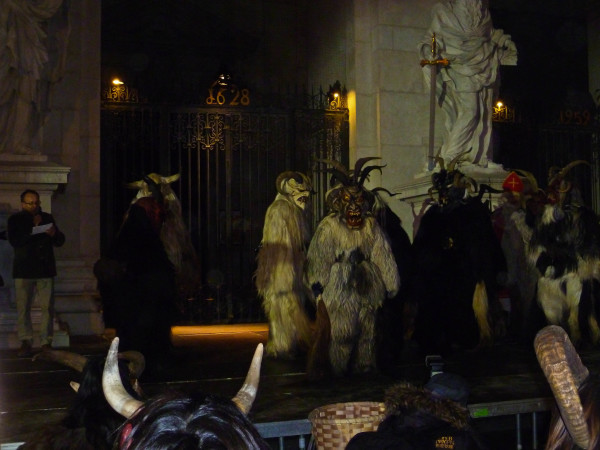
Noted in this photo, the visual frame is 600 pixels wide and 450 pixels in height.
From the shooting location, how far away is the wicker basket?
495 cm

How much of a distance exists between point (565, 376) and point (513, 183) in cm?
1011

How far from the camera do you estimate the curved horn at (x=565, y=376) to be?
2.25m

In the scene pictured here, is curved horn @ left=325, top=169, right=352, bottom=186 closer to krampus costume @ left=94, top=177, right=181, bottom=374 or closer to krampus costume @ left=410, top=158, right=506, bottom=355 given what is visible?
krampus costume @ left=94, top=177, right=181, bottom=374

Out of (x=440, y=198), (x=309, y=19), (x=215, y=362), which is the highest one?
(x=309, y=19)

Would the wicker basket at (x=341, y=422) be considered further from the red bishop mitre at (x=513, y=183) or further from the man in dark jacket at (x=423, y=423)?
the red bishop mitre at (x=513, y=183)

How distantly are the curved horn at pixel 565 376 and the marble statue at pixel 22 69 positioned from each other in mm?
10162

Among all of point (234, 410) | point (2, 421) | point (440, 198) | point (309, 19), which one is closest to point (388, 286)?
point (440, 198)

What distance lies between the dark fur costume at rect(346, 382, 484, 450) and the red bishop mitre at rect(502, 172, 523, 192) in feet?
27.8

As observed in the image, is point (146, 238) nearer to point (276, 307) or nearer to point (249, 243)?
point (276, 307)

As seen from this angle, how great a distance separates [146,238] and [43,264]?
98.2 inches

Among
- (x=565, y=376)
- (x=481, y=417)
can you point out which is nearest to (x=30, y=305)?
(x=481, y=417)

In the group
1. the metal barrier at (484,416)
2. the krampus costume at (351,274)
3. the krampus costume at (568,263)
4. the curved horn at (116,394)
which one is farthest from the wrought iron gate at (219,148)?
the curved horn at (116,394)

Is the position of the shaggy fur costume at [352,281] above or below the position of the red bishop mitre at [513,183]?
below

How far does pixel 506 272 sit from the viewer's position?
10.9 metres
